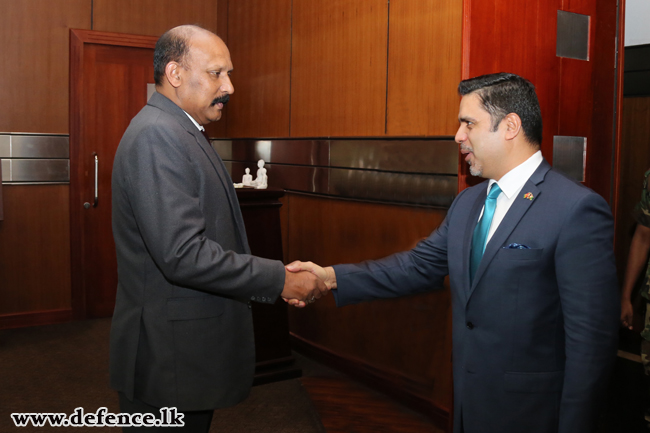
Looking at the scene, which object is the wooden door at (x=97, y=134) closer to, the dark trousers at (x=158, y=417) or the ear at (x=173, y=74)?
the ear at (x=173, y=74)

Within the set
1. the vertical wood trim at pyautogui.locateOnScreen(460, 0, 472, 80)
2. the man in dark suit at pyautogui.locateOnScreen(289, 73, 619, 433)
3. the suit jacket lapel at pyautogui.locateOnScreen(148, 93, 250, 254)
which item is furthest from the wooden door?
the man in dark suit at pyautogui.locateOnScreen(289, 73, 619, 433)

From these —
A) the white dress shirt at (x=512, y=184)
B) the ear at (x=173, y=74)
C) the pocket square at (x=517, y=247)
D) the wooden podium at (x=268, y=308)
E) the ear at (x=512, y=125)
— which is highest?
the ear at (x=173, y=74)

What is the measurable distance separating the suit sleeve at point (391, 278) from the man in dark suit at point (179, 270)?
442 mm

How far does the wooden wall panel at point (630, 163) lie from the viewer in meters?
4.77

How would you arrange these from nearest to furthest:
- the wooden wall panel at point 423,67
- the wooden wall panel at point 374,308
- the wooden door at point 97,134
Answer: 1. the wooden wall panel at point 423,67
2. the wooden wall panel at point 374,308
3. the wooden door at point 97,134

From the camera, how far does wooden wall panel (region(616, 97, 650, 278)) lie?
4770mm

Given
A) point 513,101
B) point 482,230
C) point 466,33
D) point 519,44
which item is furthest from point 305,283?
point 519,44

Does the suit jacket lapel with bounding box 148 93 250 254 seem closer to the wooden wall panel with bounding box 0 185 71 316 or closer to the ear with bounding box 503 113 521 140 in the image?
the ear with bounding box 503 113 521 140

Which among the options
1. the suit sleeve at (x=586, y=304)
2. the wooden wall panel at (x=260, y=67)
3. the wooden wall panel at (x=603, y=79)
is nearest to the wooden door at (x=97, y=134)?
the wooden wall panel at (x=260, y=67)

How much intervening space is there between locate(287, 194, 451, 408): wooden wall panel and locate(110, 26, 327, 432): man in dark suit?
63.3 inches

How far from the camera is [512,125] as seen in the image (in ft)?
5.73

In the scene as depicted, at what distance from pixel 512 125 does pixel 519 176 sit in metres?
0.16

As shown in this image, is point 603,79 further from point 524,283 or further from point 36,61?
point 36,61

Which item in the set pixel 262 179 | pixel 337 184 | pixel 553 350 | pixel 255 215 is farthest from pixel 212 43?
pixel 262 179
